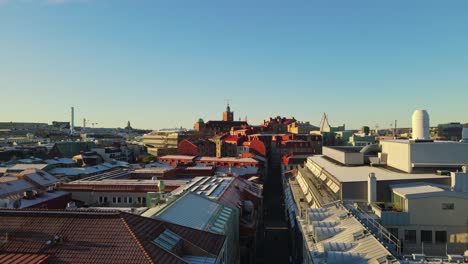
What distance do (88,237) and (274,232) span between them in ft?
112

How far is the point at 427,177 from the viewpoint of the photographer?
1238 inches

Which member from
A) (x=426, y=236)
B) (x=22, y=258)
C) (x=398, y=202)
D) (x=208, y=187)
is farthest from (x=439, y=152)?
(x=22, y=258)

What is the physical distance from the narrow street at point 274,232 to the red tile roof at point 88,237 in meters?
20.8

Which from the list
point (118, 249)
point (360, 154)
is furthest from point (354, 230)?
point (360, 154)

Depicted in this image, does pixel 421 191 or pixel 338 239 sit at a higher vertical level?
pixel 421 191

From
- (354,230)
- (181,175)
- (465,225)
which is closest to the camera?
(354,230)

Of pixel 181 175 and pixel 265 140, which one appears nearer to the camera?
pixel 181 175

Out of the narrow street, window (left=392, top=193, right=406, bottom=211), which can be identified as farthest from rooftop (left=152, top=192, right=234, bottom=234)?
window (left=392, top=193, right=406, bottom=211)

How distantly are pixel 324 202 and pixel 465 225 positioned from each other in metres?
10.9

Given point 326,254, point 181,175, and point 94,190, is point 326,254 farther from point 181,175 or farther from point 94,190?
point 181,175

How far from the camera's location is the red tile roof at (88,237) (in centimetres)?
1645

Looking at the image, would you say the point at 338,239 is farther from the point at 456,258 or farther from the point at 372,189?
the point at 372,189

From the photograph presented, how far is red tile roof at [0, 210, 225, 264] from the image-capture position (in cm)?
1645

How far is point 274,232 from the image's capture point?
48.7 metres
